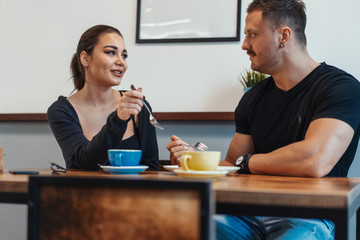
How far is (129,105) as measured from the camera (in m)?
1.36

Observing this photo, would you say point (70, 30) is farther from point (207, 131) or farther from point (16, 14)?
point (207, 131)

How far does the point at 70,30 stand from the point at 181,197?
2189 mm

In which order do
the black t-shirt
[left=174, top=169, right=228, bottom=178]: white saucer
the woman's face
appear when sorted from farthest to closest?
the woman's face < the black t-shirt < [left=174, top=169, right=228, bottom=178]: white saucer

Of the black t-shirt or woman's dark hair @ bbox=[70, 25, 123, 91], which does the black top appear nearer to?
woman's dark hair @ bbox=[70, 25, 123, 91]

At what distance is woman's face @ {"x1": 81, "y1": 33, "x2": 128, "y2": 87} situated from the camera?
212cm

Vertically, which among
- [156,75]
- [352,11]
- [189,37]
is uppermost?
[352,11]

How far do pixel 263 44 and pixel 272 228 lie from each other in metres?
0.78

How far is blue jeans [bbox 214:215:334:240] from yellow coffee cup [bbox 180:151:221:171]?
34 centimetres

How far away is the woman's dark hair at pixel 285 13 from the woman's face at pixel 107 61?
68 centimetres

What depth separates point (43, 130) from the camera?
2617mm

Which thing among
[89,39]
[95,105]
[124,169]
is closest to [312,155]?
[124,169]

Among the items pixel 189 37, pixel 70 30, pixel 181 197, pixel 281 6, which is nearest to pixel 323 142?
pixel 281 6

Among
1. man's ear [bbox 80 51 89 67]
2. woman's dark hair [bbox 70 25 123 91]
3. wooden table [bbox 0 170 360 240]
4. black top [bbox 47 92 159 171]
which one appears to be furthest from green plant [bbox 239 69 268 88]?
wooden table [bbox 0 170 360 240]

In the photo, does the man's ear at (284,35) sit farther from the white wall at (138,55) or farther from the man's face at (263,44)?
the white wall at (138,55)
